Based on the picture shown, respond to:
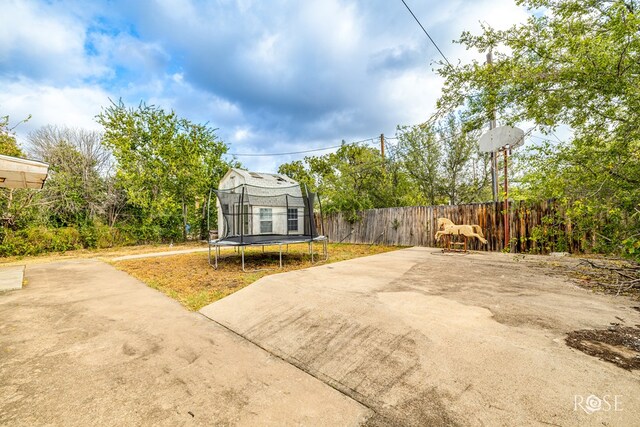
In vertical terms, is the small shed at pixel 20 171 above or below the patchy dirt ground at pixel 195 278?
above

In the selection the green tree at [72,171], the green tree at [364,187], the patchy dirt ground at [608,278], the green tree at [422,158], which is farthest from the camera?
the green tree at [364,187]

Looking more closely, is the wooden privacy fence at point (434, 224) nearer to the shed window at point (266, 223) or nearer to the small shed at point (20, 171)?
the shed window at point (266, 223)

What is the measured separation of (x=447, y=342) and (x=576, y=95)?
3.86 meters

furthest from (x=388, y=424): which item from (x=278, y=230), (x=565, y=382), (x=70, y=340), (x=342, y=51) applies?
(x=278, y=230)

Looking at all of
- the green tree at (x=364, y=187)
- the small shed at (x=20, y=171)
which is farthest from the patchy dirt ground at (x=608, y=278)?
the small shed at (x=20, y=171)

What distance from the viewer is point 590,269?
13.6 feet

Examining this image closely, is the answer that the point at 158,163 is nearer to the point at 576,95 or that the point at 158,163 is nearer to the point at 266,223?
the point at 266,223

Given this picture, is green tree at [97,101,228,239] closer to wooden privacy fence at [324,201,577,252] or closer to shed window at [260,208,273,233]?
shed window at [260,208,273,233]

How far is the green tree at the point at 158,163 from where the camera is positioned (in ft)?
36.0

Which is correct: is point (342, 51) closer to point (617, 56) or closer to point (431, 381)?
point (617, 56)

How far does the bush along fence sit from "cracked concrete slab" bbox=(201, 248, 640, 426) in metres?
1.86

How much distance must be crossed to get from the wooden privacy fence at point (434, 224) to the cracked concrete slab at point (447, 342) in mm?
1845

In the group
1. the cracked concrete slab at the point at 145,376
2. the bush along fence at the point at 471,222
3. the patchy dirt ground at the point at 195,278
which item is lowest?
the patchy dirt ground at the point at 195,278

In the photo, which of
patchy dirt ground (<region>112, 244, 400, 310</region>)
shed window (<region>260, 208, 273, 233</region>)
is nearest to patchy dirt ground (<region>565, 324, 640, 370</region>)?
patchy dirt ground (<region>112, 244, 400, 310</region>)
